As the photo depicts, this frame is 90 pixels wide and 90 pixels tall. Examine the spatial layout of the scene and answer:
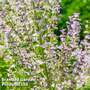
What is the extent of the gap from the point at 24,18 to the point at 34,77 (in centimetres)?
68

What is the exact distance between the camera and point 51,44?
4.50 metres

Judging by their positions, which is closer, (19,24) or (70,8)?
(19,24)

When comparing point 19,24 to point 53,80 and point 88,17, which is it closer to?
point 53,80

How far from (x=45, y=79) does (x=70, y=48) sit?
0.49 metres

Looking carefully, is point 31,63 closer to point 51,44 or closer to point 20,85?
point 51,44

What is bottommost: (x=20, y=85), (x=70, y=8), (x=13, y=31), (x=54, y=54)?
(x=20, y=85)

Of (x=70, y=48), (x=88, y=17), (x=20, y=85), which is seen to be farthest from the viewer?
(x=88, y=17)

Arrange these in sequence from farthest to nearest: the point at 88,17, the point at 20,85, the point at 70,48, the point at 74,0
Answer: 1. the point at 74,0
2. the point at 88,17
3. the point at 20,85
4. the point at 70,48

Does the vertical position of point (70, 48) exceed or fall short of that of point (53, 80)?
it exceeds it

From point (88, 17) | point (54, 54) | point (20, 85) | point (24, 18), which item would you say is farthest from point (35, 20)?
point (88, 17)

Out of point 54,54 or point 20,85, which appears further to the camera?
point 20,85

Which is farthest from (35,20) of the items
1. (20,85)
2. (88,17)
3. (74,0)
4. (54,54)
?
(74,0)

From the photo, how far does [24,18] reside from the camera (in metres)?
4.60

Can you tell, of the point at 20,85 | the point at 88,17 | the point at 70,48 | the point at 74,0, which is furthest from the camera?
the point at 74,0
